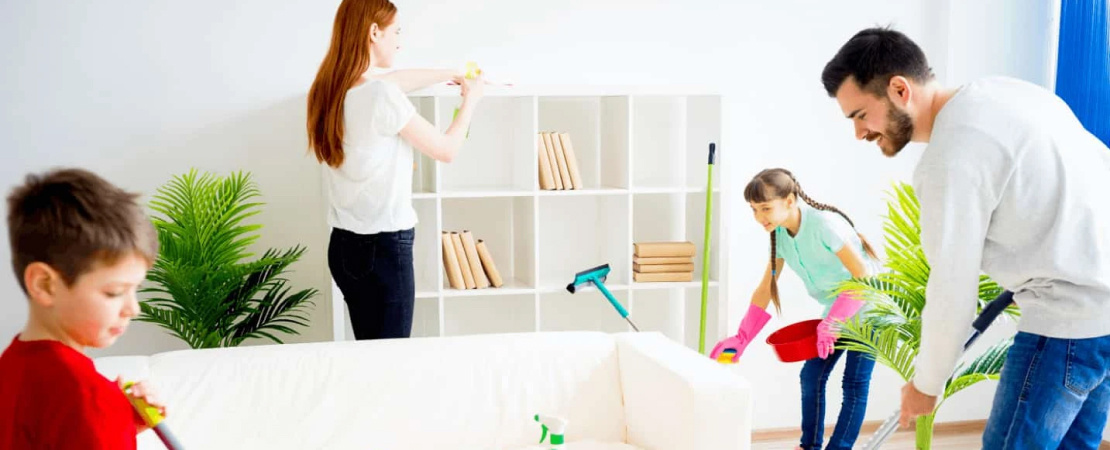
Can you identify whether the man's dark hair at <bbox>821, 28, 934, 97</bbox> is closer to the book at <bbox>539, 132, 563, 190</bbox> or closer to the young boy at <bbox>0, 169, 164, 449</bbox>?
the young boy at <bbox>0, 169, 164, 449</bbox>

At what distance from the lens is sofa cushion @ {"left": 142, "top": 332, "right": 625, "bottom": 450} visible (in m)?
2.73

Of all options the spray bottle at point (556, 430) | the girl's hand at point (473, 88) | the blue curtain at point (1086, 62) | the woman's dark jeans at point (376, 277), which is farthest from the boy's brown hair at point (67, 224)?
the blue curtain at point (1086, 62)

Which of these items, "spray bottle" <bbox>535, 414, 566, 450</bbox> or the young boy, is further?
"spray bottle" <bbox>535, 414, 566, 450</bbox>

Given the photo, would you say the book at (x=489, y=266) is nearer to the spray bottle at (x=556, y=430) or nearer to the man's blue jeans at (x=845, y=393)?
the man's blue jeans at (x=845, y=393)

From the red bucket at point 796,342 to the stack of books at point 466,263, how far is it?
104cm

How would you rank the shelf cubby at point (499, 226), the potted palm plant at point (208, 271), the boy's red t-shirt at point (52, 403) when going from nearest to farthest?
the boy's red t-shirt at point (52, 403), the potted palm plant at point (208, 271), the shelf cubby at point (499, 226)

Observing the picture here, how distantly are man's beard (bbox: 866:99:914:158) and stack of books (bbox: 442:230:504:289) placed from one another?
6.34 feet

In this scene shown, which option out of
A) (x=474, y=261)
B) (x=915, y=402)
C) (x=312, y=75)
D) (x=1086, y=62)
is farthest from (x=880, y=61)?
(x=1086, y=62)

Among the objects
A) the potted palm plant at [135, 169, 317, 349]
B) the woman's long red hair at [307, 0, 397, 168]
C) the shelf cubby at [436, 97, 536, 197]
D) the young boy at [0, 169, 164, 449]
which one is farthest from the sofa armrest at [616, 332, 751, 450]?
the young boy at [0, 169, 164, 449]

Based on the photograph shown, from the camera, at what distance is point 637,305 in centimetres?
427

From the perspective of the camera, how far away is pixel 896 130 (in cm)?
210

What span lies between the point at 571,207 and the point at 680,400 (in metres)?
1.60

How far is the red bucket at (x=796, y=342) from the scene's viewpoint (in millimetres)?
3391

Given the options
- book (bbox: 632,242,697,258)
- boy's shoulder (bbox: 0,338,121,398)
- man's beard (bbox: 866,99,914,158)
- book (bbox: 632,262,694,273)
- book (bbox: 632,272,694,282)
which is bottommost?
book (bbox: 632,272,694,282)
